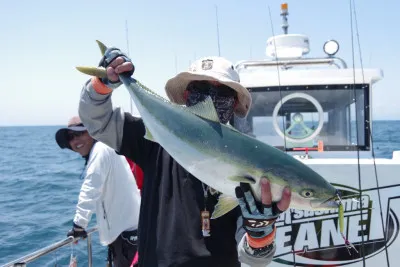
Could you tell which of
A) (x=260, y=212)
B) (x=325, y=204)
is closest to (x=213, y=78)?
(x=260, y=212)

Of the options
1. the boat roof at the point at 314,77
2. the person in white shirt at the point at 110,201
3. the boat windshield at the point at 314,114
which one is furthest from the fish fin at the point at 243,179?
the boat roof at the point at 314,77

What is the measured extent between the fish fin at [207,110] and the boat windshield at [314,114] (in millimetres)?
2771

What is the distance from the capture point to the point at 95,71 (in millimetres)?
2205

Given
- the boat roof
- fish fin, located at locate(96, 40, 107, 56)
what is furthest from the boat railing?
fish fin, located at locate(96, 40, 107, 56)

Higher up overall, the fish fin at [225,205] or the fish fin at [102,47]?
the fish fin at [102,47]

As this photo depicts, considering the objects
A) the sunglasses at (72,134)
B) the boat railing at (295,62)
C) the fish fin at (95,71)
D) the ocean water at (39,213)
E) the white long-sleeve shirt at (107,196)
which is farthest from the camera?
the ocean water at (39,213)

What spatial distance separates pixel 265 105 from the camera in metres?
4.89

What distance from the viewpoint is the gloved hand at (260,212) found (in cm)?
192

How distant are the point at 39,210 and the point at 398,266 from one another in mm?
10533

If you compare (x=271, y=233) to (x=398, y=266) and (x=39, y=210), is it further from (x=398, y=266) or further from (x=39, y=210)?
(x=39, y=210)

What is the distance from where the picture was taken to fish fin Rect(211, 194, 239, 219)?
2.02m

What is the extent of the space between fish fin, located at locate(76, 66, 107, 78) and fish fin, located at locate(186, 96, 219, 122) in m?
0.56

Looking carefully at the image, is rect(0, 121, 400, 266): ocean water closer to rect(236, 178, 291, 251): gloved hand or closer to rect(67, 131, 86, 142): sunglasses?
rect(67, 131, 86, 142): sunglasses

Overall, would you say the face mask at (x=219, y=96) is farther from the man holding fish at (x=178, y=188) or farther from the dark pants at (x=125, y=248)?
the dark pants at (x=125, y=248)
